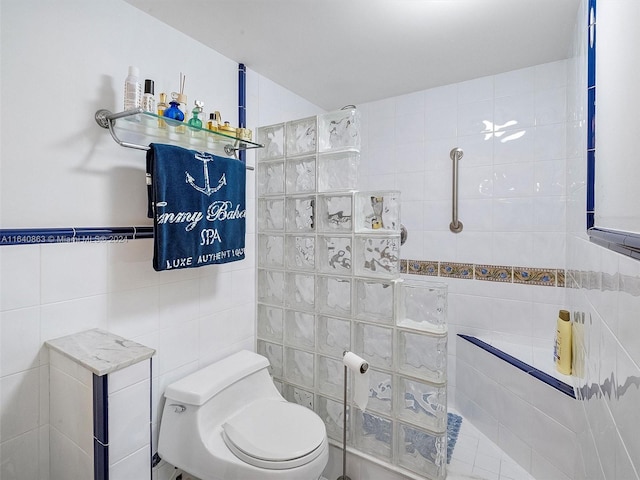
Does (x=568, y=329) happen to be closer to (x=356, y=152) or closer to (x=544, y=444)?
(x=544, y=444)

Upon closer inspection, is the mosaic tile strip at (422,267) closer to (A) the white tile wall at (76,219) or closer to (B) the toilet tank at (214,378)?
(B) the toilet tank at (214,378)

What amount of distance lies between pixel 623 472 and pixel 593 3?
4.15ft

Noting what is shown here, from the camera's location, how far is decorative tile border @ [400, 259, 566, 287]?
1.86 metres

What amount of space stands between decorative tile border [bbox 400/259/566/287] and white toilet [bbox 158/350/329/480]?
4.16ft

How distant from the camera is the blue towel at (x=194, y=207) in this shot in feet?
4.04

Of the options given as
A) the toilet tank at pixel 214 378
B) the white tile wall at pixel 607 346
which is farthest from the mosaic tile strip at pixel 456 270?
the toilet tank at pixel 214 378

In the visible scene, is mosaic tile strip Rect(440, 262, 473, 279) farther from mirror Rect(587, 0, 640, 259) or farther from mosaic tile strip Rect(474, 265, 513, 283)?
mirror Rect(587, 0, 640, 259)

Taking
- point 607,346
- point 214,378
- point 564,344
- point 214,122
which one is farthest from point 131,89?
point 564,344

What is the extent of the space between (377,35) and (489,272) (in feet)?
4.99

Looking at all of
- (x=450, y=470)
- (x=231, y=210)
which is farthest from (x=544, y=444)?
(x=231, y=210)

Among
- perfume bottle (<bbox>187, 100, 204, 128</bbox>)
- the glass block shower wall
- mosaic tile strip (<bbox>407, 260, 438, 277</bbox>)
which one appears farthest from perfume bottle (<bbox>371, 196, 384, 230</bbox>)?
mosaic tile strip (<bbox>407, 260, 438, 277</bbox>)

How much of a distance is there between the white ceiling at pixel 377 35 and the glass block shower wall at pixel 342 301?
39 cm

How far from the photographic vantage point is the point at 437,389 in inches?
53.7

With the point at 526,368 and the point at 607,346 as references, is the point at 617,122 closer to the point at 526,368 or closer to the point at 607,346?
the point at 607,346
